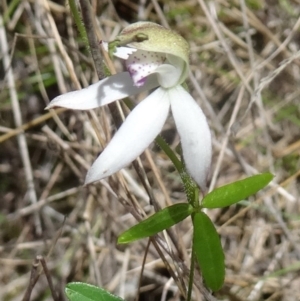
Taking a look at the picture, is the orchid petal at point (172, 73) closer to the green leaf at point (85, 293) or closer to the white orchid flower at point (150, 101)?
the white orchid flower at point (150, 101)

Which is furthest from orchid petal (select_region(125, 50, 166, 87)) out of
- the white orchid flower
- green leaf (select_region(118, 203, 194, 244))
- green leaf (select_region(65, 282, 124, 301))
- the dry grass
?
the dry grass

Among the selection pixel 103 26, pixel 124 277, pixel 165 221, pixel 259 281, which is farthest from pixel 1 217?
pixel 165 221

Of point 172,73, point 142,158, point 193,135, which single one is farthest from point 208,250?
point 142,158

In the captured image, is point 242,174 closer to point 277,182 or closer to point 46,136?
point 277,182

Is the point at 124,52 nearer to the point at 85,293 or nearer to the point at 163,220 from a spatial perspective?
the point at 163,220

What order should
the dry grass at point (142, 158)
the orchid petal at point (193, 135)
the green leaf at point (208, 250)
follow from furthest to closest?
the dry grass at point (142, 158) → the green leaf at point (208, 250) → the orchid petal at point (193, 135)

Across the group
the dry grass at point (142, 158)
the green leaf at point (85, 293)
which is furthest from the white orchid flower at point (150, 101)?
the dry grass at point (142, 158)

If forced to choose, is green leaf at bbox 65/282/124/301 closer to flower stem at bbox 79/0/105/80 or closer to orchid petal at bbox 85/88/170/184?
orchid petal at bbox 85/88/170/184
